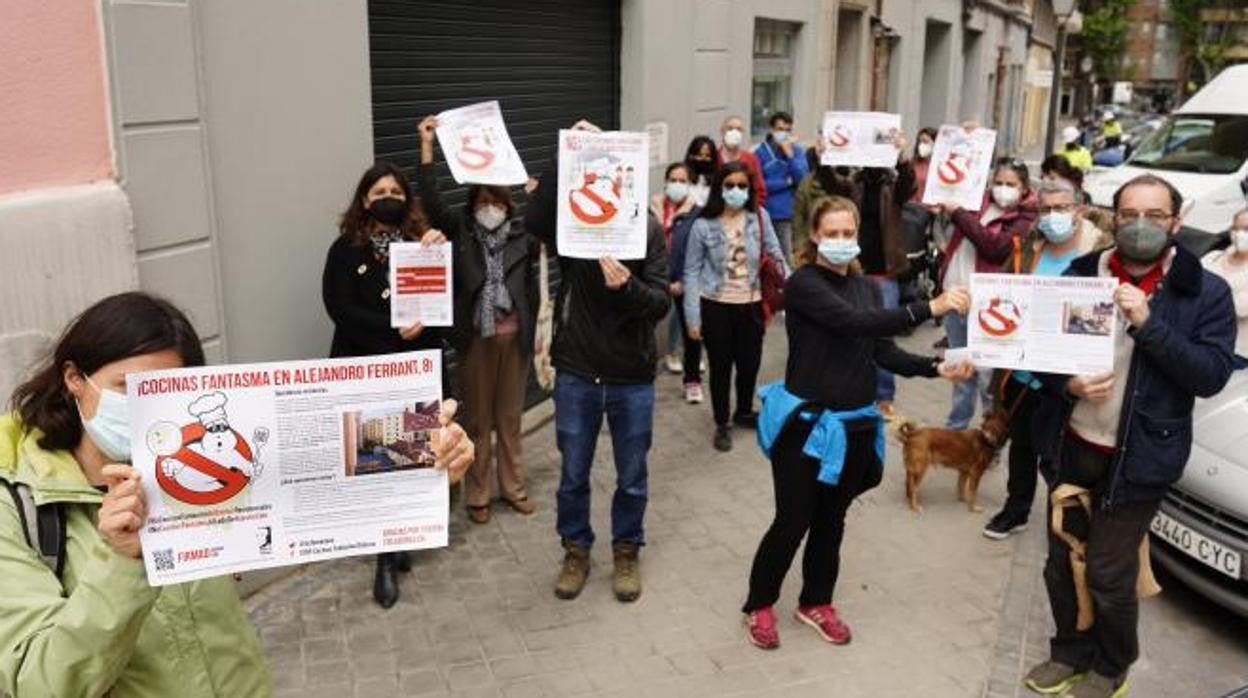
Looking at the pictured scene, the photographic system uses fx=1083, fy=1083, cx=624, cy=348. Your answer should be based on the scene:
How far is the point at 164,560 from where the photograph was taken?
6.43ft

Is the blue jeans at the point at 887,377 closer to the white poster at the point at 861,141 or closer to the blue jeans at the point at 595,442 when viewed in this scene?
the white poster at the point at 861,141

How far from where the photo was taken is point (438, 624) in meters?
4.84

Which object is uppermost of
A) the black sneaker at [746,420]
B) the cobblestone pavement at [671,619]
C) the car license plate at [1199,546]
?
the car license plate at [1199,546]

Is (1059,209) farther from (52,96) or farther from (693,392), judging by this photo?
(52,96)

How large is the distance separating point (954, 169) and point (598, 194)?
11.1 ft

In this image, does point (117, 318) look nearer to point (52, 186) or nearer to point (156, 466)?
point (156, 466)

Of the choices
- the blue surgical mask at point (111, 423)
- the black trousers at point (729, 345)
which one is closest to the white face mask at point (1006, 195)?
the black trousers at point (729, 345)

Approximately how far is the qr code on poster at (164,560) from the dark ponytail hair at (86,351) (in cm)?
29

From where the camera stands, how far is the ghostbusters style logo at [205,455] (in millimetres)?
1995

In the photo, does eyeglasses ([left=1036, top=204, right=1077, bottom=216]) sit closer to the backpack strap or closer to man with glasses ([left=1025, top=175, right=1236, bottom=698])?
man with glasses ([left=1025, top=175, right=1236, bottom=698])

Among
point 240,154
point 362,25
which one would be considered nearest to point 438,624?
point 240,154

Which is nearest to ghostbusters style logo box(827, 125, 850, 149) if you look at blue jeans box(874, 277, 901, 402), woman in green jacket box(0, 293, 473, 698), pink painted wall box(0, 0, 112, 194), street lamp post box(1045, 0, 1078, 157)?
blue jeans box(874, 277, 901, 402)

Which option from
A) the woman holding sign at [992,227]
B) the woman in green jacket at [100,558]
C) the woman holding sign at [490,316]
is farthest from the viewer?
the woman holding sign at [992,227]

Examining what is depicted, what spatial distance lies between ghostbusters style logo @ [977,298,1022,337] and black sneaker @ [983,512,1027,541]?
7.35 ft
